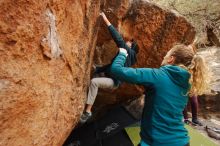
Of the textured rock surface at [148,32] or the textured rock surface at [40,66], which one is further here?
A: the textured rock surface at [148,32]

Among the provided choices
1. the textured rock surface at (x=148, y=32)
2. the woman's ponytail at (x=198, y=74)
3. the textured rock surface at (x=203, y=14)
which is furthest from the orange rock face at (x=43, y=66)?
the textured rock surface at (x=203, y=14)

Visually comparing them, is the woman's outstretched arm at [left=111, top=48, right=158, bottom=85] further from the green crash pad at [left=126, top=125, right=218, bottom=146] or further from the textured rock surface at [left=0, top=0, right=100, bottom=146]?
the green crash pad at [left=126, top=125, right=218, bottom=146]

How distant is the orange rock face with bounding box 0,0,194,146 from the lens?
2684mm

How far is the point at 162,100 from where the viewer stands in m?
3.13

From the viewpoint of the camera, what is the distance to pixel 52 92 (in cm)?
329

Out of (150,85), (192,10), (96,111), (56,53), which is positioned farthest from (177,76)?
(192,10)

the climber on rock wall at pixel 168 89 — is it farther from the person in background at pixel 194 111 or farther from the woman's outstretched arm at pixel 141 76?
the person in background at pixel 194 111

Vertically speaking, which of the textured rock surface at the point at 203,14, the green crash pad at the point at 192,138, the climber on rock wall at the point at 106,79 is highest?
the textured rock surface at the point at 203,14

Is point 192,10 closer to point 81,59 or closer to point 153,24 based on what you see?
point 153,24

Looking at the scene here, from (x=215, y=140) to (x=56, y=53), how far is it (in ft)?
16.8

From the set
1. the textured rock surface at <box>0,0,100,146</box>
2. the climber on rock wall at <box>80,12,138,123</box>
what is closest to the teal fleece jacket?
the textured rock surface at <box>0,0,100,146</box>

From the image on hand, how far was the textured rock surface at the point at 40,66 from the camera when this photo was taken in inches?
105

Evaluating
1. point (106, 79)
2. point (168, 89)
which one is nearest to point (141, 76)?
point (168, 89)

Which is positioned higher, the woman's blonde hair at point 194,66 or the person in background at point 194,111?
the woman's blonde hair at point 194,66
